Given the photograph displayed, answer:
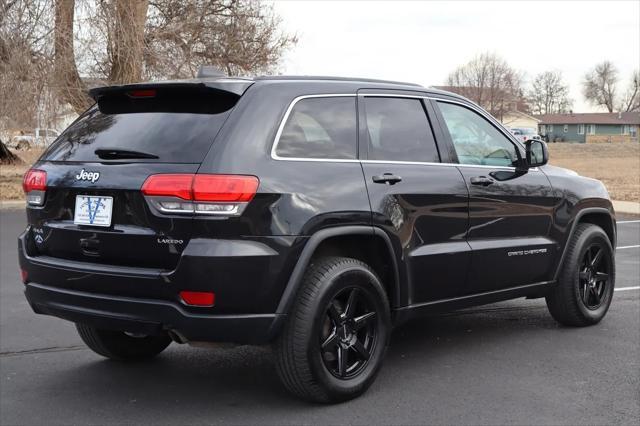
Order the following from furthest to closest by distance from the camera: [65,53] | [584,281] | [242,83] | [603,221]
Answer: [65,53] → [603,221] → [584,281] → [242,83]

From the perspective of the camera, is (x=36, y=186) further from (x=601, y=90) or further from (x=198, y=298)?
(x=601, y=90)

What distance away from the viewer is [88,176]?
14.0 feet

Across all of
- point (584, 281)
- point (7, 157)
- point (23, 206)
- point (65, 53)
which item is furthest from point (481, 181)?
point (7, 157)

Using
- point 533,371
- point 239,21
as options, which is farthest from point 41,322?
point 239,21

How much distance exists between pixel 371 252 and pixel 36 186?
6.51 feet

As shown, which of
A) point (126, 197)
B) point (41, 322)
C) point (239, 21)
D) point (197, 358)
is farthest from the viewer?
point (239, 21)

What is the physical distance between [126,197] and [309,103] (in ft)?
3.93

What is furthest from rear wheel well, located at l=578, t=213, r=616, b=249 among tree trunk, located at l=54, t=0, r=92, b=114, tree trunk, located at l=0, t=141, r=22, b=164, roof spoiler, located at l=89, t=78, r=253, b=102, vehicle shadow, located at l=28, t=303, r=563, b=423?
tree trunk, located at l=0, t=141, r=22, b=164

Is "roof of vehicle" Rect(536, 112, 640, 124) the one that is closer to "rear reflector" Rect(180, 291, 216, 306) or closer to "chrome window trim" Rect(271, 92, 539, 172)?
"chrome window trim" Rect(271, 92, 539, 172)

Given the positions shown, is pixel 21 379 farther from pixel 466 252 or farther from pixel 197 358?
pixel 466 252

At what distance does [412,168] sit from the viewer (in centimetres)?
490

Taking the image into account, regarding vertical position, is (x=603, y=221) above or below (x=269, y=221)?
below

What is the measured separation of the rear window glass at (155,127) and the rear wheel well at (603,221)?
11.4 ft

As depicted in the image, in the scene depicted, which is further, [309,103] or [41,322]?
[41,322]
